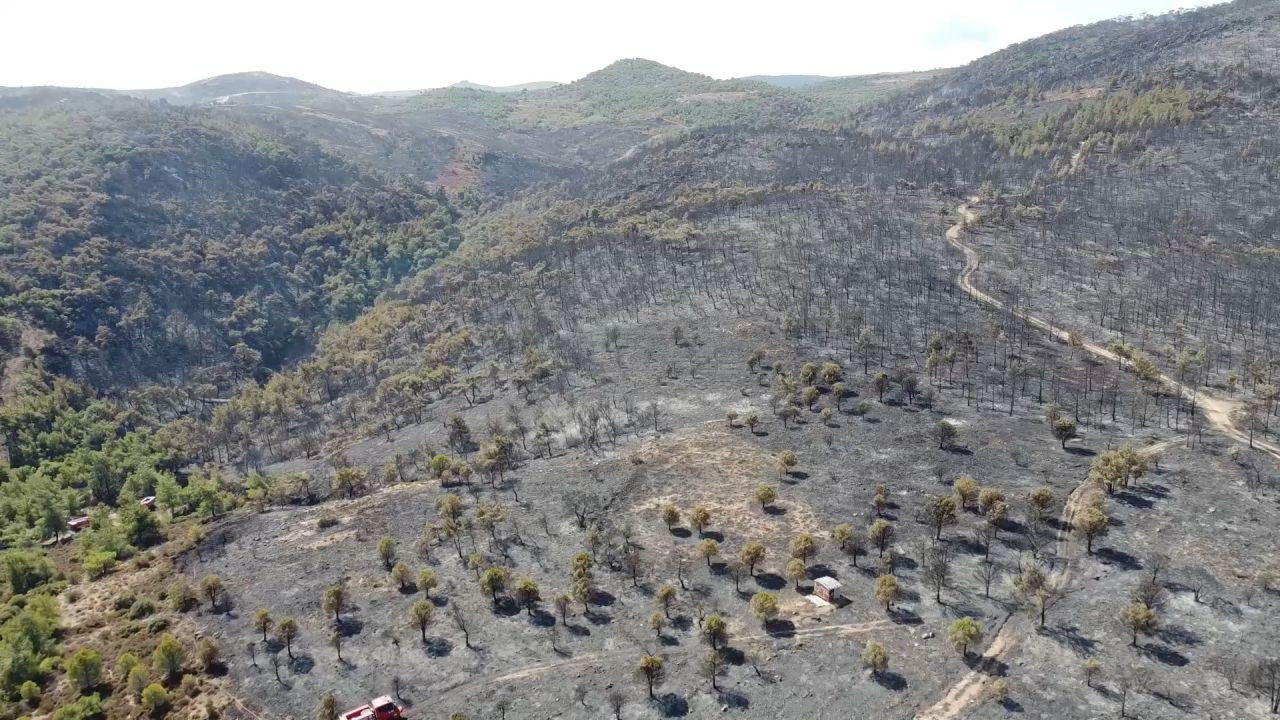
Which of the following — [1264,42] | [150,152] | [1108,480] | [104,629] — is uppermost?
[1264,42]

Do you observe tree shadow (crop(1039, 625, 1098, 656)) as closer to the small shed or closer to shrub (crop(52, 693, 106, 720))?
the small shed

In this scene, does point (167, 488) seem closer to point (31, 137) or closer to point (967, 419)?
point (967, 419)

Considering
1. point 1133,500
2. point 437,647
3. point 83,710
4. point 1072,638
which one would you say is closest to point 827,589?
point 1072,638

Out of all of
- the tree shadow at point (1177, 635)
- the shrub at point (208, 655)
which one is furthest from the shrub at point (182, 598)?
the tree shadow at point (1177, 635)

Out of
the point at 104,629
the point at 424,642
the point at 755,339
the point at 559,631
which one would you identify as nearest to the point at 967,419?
the point at 755,339

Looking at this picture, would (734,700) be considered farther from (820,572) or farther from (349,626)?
(349,626)

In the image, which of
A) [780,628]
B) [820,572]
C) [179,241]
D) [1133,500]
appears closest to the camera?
[780,628]
